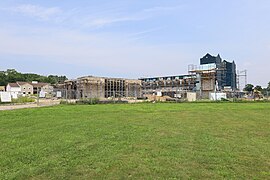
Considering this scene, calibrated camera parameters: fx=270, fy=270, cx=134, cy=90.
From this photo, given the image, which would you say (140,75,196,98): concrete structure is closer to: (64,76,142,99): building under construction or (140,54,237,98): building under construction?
(140,54,237,98): building under construction

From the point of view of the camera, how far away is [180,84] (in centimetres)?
6241

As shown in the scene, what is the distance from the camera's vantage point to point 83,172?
3873 millimetres

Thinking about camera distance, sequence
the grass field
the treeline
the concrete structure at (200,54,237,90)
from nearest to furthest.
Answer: the grass field
the concrete structure at (200,54,237,90)
the treeline

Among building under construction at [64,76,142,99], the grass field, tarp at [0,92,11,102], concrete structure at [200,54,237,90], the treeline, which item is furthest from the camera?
the treeline

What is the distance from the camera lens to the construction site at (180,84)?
49.8 m

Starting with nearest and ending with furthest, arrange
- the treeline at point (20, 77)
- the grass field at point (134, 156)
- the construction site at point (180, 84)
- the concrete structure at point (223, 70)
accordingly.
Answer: the grass field at point (134, 156)
the construction site at point (180, 84)
the concrete structure at point (223, 70)
the treeline at point (20, 77)

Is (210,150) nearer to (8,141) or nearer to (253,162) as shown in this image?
(253,162)

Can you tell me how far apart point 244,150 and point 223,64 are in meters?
51.0

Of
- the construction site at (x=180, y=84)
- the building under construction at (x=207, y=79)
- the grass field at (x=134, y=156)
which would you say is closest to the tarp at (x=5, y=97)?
the construction site at (x=180, y=84)

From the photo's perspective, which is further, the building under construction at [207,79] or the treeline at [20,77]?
the treeline at [20,77]

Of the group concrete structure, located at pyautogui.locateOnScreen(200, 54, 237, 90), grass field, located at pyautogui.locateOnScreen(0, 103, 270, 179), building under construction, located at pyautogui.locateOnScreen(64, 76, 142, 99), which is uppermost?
concrete structure, located at pyautogui.locateOnScreen(200, 54, 237, 90)

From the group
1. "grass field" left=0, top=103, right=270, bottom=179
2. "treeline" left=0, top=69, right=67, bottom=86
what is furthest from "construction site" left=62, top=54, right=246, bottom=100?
"grass field" left=0, top=103, right=270, bottom=179

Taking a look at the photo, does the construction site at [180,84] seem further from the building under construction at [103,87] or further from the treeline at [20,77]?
the treeline at [20,77]

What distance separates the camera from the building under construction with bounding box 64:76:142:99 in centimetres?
5456
